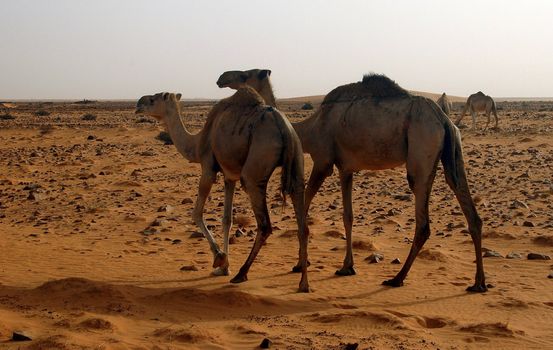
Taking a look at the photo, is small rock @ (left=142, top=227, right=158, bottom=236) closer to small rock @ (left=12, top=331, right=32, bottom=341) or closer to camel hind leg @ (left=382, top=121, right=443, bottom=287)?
camel hind leg @ (left=382, top=121, right=443, bottom=287)

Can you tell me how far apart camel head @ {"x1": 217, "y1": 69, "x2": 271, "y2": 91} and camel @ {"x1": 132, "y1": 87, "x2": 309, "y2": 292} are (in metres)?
1.63

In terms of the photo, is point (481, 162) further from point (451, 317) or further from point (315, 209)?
point (451, 317)

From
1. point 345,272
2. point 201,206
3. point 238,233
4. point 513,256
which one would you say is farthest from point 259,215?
point 513,256

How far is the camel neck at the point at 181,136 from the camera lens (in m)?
9.27

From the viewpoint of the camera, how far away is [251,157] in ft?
26.3

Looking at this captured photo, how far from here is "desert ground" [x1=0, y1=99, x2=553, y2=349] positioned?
625 centimetres

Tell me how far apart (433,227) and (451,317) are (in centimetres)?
531

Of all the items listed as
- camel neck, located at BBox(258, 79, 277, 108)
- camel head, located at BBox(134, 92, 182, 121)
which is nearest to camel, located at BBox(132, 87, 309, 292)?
camel head, located at BBox(134, 92, 182, 121)

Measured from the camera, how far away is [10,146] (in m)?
25.6

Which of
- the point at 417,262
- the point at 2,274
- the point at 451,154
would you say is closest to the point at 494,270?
the point at 417,262

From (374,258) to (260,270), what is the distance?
1.77m

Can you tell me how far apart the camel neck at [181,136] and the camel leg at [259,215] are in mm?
1344

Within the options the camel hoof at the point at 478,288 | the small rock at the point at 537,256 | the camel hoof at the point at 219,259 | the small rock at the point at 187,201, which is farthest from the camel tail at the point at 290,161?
the small rock at the point at 187,201

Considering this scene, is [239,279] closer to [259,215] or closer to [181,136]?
[259,215]
